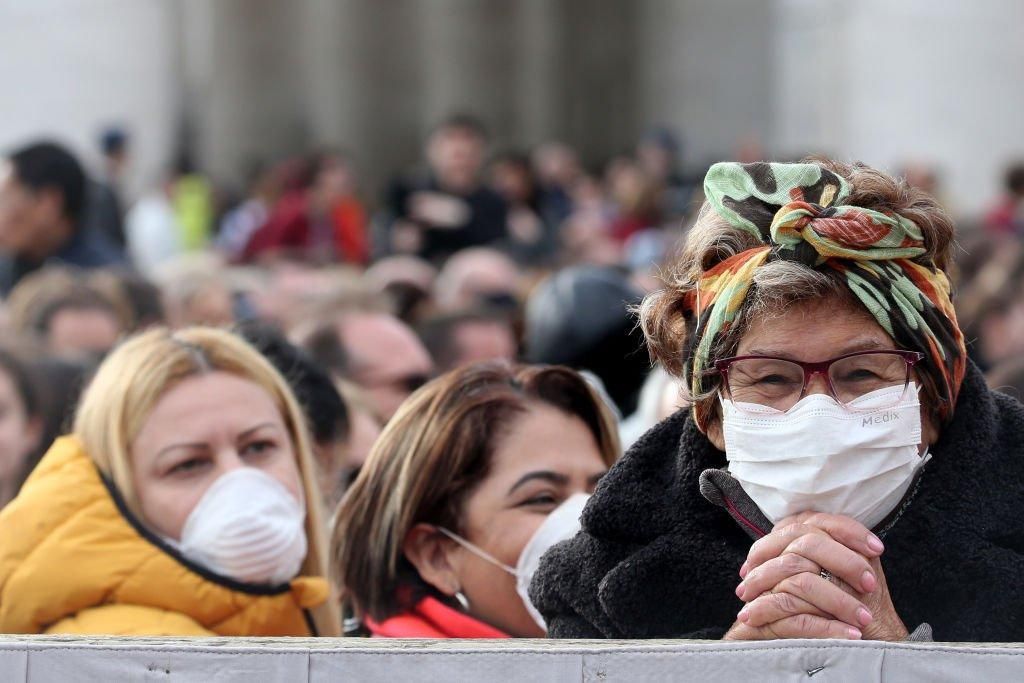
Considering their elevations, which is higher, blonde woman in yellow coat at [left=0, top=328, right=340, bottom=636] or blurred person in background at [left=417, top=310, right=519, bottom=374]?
blonde woman in yellow coat at [left=0, top=328, right=340, bottom=636]

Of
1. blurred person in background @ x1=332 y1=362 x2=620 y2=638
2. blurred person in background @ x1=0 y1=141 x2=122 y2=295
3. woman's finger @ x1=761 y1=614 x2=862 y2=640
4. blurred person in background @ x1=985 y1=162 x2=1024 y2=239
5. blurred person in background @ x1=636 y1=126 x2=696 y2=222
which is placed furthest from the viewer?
blurred person in background @ x1=636 y1=126 x2=696 y2=222

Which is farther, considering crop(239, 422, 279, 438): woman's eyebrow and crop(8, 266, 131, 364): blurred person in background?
crop(8, 266, 131, 364): blurred person in background

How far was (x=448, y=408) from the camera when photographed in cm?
301

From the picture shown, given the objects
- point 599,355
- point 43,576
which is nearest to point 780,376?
point 43,576

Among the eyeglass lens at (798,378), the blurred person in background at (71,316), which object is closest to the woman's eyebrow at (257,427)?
the eyeglass lens at (798,378)

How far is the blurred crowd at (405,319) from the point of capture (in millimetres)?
3004

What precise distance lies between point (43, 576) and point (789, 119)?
1576 centimetres

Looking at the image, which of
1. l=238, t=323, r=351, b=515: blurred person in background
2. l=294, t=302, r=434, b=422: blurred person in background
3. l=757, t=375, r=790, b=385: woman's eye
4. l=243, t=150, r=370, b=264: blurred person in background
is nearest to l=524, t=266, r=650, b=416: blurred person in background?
l=294, t=302, r=434, b=422: blurred person in background

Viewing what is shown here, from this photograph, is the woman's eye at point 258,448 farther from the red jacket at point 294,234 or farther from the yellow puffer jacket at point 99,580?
the red jacket at point 294,234

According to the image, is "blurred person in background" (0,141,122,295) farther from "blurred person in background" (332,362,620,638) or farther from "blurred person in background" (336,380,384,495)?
"blurred person in background" (332,362,620,638)

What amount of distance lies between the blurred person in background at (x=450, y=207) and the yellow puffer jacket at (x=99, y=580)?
726 centimetres

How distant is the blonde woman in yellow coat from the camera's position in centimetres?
287

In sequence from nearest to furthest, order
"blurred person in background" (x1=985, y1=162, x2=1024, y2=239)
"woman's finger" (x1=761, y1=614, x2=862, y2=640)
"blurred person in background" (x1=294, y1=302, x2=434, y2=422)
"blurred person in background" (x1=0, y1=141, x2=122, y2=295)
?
"woman's finger" (x1=761, y1=614, x2=862, y2=640), "blurred person in background" (x1=294, y1=302, x2=434, y2=422), "blurred person in background" (x1=0, y1=141, x2=122, y2=295), "blurred person in background" (x1=985, y1=162, x2=1024, y2=239)

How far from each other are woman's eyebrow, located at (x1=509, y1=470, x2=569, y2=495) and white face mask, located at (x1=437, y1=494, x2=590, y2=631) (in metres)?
0.06
